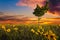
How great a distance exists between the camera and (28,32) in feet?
109

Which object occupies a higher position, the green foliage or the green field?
the green foliage

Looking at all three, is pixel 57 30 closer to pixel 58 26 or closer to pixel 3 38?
pixel 58 26

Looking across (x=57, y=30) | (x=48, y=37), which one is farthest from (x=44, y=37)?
(x=57, y=30)

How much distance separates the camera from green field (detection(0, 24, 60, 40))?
3217 centimetres

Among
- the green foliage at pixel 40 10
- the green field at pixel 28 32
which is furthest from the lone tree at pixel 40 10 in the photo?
the green field at pixel 28 32

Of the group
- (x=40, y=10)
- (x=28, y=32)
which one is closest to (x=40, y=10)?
(x=40, y=10)

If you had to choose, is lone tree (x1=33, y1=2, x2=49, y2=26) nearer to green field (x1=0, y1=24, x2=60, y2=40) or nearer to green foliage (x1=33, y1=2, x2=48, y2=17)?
green foliage (x1=33, y1=2, x2=48, y2=17)

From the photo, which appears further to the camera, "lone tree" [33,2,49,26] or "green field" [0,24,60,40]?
"lone tree" [33,2,49,26]

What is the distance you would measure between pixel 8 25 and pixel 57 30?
5.60 metres

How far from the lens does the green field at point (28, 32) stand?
3217 cm

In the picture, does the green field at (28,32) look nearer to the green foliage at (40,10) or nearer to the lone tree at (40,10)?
the lone tree at (40,10)

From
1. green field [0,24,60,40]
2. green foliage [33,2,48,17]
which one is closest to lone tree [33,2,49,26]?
green foliage [33,2,48,17]

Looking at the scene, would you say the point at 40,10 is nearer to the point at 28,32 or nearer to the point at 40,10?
the point at 40,10

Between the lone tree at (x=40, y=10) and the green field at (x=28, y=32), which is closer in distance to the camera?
the green field at (x=28, y=32)
